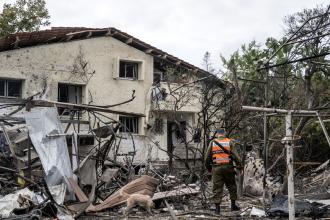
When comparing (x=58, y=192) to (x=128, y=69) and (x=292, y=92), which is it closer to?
(x=292, y=92)

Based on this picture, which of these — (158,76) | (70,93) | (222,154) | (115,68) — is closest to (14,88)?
(70,93)

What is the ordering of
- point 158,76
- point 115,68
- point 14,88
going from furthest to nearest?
point 158,76 → point 115,68 → point 14,88

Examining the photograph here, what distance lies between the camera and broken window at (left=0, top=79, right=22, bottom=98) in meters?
22.2

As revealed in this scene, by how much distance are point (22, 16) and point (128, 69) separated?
8.32 m

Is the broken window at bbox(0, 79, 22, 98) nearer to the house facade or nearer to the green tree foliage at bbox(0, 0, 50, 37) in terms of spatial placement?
the house facade

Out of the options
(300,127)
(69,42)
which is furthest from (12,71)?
(300,127)

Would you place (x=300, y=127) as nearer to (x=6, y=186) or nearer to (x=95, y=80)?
(x=6, y=186)

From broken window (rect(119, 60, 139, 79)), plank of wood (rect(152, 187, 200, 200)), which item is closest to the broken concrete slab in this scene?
plank of wood (rect(152, 187, 200, 200))

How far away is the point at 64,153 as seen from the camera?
1061 cm

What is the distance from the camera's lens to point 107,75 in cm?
2514

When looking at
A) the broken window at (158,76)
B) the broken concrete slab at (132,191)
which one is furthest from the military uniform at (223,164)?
Answer: the broken window at (158,76)

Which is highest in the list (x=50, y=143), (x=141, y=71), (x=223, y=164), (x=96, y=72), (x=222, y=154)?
(x=141, y=71)

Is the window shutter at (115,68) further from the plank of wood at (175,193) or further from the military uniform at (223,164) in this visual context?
the military uniform at (223,164)

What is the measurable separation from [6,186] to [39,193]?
0.78 m
